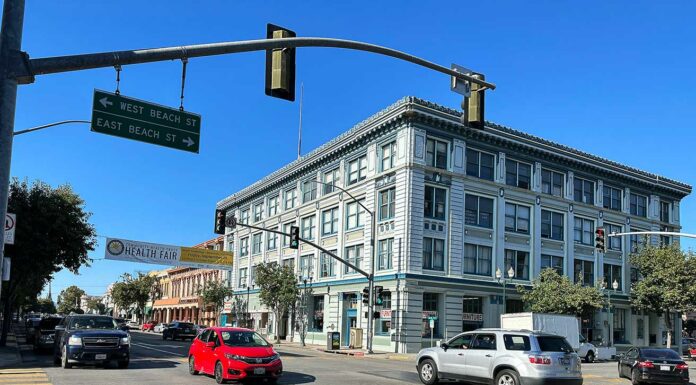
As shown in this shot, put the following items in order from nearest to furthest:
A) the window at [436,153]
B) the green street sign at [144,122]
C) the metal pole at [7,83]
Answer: the metal pole at [7,83], the green street sign at [144,122], the window at [436,153]

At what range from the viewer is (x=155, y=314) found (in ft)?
395

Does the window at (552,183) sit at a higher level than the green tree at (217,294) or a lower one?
higher

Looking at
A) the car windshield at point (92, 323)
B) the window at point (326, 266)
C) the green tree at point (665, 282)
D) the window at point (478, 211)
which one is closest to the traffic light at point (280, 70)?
the car windshield at point (92, 323)

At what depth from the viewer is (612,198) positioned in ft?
176

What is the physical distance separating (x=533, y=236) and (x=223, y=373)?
116 ft

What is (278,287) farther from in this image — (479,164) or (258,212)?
(479,164)

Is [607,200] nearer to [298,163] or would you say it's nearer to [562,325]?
[562,325]

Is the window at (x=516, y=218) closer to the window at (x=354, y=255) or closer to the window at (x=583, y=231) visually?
the window at (x=583, y=231)

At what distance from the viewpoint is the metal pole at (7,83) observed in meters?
9.63

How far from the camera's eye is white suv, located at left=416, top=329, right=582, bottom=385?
15.5m

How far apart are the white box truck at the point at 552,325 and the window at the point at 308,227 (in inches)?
851

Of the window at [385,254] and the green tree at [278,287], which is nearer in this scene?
the window at [385,254]

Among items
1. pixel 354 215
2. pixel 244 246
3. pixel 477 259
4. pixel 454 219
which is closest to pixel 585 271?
pixel 477 259

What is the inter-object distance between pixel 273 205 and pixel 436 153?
2450cm
